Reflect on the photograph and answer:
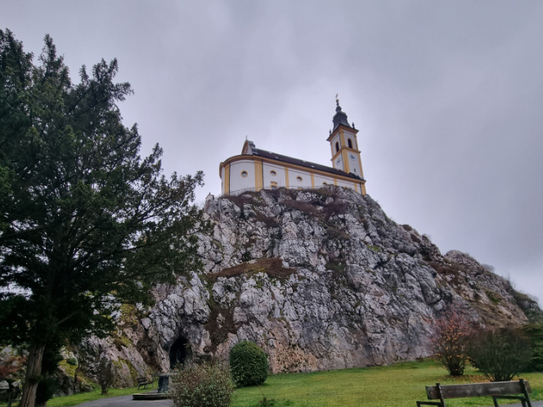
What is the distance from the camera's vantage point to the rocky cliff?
25016 millimetres

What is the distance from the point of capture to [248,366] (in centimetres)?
1688

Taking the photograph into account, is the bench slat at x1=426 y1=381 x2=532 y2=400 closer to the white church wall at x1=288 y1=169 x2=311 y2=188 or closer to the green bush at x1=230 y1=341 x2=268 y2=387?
the green bush at x1=230 y1=341 x2=268 y2=387

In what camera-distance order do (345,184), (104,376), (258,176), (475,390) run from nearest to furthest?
(475,390) < (104,376) < (258,176) < (345,184)

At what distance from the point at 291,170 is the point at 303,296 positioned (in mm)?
25746

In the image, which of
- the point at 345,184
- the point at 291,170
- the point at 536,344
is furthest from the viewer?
the point at 345,184

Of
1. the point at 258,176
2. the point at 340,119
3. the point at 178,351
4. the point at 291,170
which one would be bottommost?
the point at 178,351

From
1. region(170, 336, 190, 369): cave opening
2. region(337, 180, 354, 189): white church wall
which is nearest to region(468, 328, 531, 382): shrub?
region(170, 336, 190, 369): cave opening

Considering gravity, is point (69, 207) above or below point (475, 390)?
above

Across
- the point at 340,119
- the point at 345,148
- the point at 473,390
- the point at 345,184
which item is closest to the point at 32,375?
the point at 473,390

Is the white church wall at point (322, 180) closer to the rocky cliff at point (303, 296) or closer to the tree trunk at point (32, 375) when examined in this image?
the rocky cliff at point (303, 296)

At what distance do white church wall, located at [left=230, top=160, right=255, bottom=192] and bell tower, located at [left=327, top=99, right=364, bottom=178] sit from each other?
20664 mm

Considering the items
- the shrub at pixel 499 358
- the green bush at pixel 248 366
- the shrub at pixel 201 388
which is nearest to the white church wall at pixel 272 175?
the green bush at pixel 248 366

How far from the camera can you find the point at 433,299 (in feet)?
113

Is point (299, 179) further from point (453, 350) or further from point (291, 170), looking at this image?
point (453, 350)
